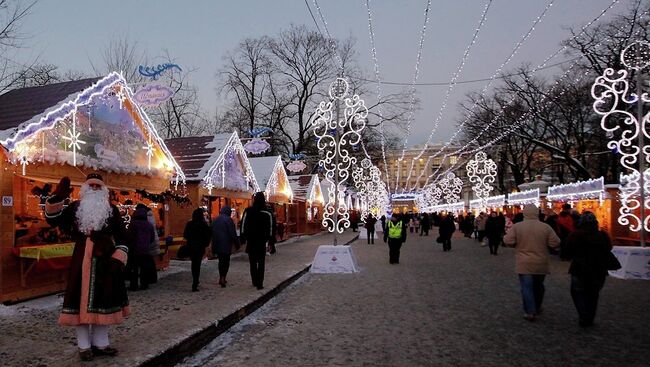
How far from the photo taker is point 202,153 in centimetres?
1894

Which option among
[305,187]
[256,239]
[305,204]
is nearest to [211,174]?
[256,239]

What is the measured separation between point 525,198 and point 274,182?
13.8 metres

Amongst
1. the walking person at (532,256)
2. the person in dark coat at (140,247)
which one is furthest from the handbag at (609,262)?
the person in dark coat at (140,247)

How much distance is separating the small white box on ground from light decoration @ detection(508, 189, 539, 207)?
14.1 metres

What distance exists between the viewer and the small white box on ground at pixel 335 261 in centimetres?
1474

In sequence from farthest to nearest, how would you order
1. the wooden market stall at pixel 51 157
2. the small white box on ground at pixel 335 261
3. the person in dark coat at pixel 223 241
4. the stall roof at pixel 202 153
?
the stall roof at pixel 202 153 < the small white box on ground at pixel 335 261 < the person in dark coat at pixel 223 241 < the wooden market stall at pixel 51 157

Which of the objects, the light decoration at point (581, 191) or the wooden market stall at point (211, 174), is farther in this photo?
the light decoration at point (581, 191)

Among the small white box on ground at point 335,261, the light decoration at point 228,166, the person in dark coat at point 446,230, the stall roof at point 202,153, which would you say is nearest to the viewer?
the small white box on ground at point 335,261

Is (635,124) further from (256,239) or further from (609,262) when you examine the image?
(256,239)

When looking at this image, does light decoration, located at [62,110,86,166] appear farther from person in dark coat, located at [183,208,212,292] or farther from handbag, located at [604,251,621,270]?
handbag, located at [604,251,621,270]

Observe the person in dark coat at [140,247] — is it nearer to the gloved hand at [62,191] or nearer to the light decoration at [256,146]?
the gloved hand at [62,191]

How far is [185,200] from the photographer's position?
1459 centimetres

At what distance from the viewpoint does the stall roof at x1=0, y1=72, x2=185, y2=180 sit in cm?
912

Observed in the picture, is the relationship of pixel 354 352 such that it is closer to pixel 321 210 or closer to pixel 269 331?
pixel 269 331
